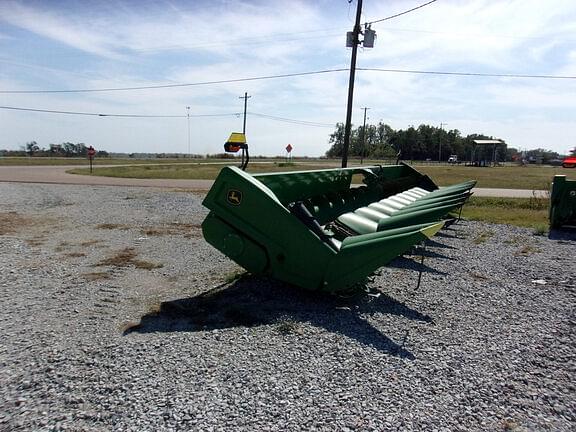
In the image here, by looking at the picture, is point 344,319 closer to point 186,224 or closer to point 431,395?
point 431,395

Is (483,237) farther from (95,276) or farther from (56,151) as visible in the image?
(56,151)

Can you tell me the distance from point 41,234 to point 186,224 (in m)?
2.79

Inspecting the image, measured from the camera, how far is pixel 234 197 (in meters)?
4.54

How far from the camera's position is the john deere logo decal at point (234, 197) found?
453cm

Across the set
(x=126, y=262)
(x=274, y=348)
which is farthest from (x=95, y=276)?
(x=274, y=348)

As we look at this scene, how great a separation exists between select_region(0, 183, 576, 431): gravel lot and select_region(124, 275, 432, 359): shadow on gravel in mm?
23

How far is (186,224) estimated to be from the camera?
9.83m

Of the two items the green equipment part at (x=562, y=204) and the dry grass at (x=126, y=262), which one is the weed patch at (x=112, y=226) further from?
the green equipment part at (x=562, y=204)

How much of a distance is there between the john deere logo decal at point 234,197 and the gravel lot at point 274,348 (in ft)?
3.43

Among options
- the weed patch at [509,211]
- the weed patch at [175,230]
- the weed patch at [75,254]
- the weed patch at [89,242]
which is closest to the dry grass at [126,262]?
the weed patch at [75,254]

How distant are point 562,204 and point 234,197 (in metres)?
8.98

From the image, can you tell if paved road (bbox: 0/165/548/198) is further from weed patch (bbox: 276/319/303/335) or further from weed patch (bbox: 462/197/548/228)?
weed patch (bbox: 276/319/303/335)

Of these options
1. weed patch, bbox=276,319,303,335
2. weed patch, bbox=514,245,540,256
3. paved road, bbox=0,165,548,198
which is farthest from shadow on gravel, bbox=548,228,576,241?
paved road, bbox=0,165,548,198

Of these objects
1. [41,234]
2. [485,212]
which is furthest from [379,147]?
[41,234]
